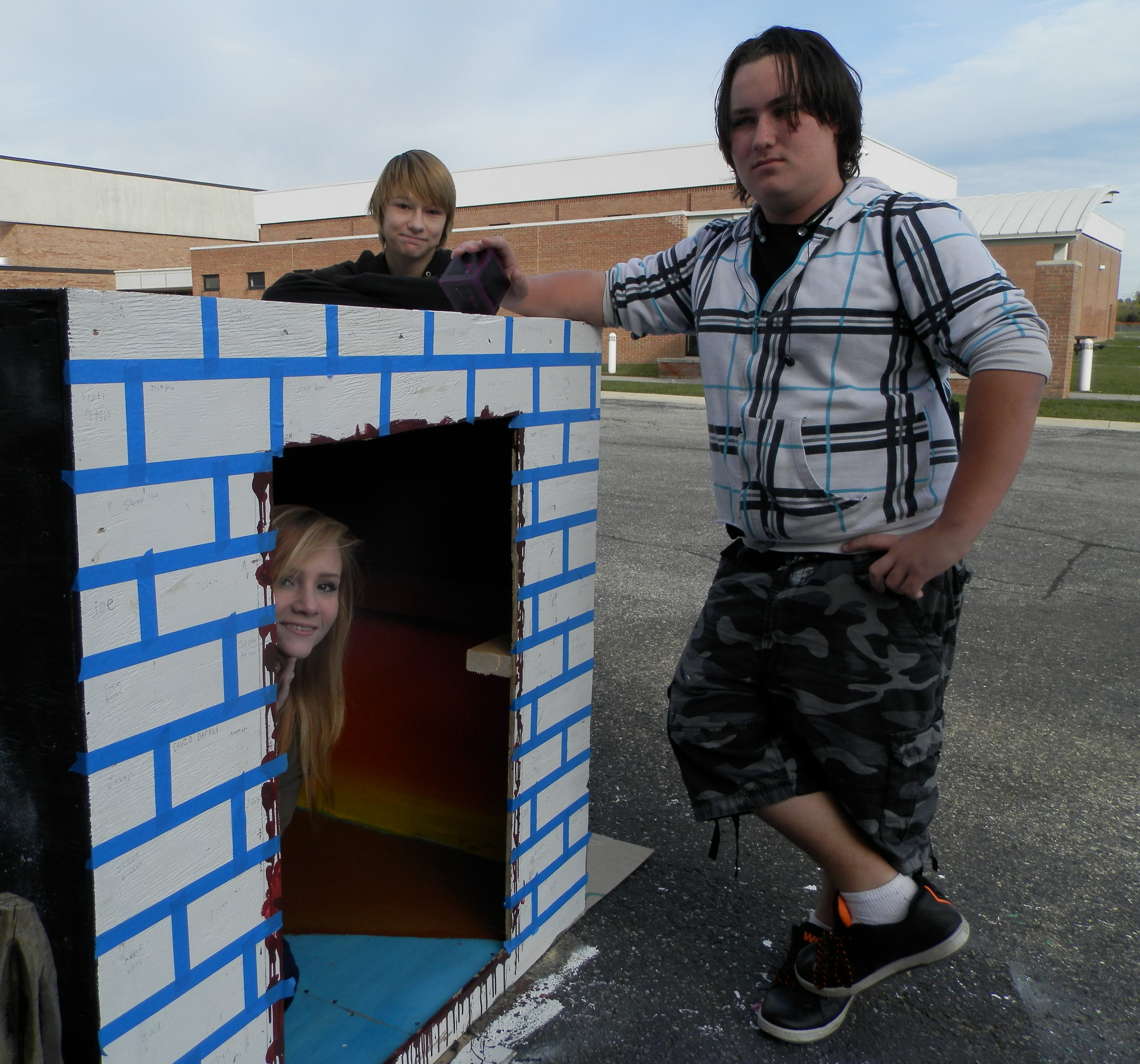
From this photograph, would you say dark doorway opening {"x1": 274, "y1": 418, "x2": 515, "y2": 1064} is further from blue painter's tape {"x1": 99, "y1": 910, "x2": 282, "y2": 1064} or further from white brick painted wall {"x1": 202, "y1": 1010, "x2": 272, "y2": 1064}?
blue painter's tape {"x1": 99, "y1": 910, "x2": 282, "y2": 1064}

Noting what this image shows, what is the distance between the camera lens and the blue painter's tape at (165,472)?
3.37ft

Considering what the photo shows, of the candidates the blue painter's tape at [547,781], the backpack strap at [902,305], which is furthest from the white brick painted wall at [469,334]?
the blue painter's tape at [547,781]

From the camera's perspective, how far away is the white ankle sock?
181 cm

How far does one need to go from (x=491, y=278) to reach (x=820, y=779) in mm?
1164

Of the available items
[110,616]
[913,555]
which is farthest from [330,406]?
[913,555]

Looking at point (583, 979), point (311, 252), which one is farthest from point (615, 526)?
point (311, 252)

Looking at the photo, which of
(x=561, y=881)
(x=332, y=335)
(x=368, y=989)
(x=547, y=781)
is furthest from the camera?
(x=561, y=881)

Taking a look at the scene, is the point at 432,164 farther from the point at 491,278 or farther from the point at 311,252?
the point at 311,252

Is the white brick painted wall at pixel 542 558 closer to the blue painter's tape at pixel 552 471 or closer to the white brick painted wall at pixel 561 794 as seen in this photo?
the blue painter's tape at pixel 552 471

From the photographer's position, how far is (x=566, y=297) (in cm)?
210

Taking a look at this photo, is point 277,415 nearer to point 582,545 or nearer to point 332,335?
point 332,335

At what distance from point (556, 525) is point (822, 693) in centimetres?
61

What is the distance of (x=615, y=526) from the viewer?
6566 mm

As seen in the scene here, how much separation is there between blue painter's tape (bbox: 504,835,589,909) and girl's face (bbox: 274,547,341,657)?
65 centimetres
